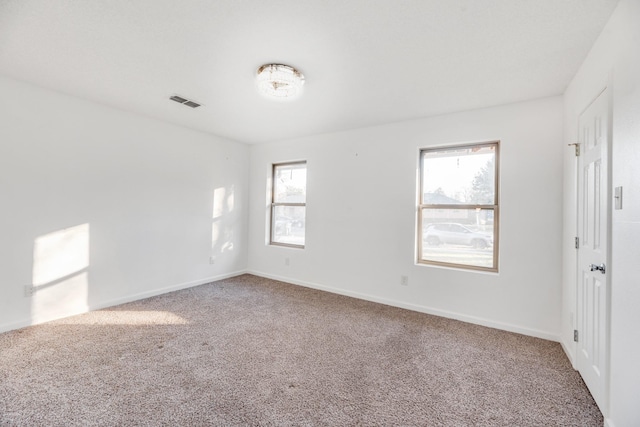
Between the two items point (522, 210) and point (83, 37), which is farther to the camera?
point (522, 210)

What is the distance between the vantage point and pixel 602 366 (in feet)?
A: 5.47

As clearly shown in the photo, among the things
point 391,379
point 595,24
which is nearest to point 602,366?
point 391,379

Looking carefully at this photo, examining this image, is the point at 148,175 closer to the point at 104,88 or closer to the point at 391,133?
the point at 104,88

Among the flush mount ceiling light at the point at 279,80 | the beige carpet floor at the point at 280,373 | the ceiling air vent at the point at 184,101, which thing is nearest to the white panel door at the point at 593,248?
the beige carpet floor at the point at 280,373

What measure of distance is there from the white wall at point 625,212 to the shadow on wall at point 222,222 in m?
4.65

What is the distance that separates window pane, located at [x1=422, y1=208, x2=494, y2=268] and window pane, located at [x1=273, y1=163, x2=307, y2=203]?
209 cm

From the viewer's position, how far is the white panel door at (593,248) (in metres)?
1.69

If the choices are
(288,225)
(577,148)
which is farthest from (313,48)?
(288,225)

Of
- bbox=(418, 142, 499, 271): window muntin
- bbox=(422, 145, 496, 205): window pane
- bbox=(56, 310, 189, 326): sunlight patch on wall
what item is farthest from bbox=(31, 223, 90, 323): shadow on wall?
bbox=(422, 145, 496, 205): window pane

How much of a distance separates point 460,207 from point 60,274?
4667mm

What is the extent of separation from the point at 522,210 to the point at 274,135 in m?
3.60

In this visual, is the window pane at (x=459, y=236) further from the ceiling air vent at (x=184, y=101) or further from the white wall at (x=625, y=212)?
the ceiling air vent at (x=184, y=101)

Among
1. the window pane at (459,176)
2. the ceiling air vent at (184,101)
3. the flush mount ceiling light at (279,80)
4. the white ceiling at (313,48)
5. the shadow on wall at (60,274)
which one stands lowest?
the shadow on wall at (60,274)

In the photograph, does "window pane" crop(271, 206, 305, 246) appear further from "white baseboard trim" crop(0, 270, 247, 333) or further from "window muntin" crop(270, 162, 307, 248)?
"white baseboard trim" crop(0, 270, 247, 333)
